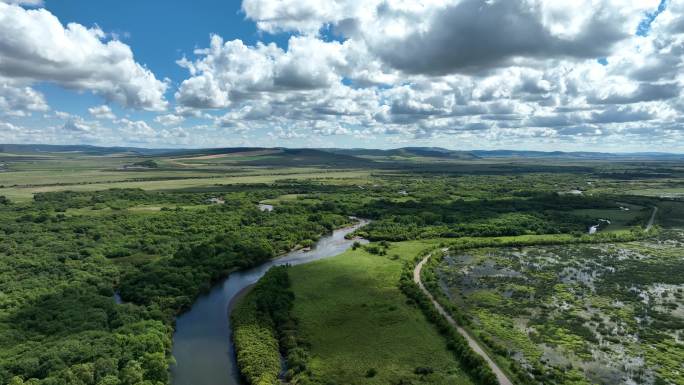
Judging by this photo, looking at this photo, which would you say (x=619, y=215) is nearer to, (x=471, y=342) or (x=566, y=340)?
(x=566, y=340)

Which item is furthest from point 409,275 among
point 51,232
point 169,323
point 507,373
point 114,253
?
point 51,232

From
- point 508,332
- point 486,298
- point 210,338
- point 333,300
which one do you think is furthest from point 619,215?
point 210,338

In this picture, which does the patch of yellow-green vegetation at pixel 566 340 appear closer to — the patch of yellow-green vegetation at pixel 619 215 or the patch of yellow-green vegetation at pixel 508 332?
the patch of yellow-green vegetation at pixel 508 332

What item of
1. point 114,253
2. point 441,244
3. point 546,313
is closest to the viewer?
point 546,313

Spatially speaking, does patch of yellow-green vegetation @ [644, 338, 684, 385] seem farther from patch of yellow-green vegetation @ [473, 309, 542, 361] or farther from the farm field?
patch of yellow-green vegetation @ [473, 309, 542, 361]

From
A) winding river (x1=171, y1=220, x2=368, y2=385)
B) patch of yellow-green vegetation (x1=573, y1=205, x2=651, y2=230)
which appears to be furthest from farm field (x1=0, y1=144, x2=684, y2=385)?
patch of yellow-green vegetation (x1=573, y1=205, x2=651, y2=230)

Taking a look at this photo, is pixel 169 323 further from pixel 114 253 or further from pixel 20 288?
pixel 114 253
